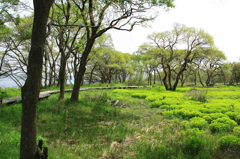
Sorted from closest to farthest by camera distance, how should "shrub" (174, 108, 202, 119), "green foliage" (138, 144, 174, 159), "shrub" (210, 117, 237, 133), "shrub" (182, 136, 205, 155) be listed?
"green foliage" (138, 144, 174, 159) → "shrub" (182, 136, 205, 155) → "shrub" (210, 117, 237, 133) → "shrub" (174, 108, 202, 119)

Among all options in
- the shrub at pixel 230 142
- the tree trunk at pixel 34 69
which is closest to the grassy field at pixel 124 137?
the shrub at pixel 230 142

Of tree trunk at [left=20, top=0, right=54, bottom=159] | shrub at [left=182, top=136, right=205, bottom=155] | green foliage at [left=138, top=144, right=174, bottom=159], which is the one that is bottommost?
green foliage at [left=138, top=144, right=174, bottom=159]

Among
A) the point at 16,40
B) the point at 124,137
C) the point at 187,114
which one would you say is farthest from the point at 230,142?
the point at 16,40

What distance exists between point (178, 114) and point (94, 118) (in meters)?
4.39

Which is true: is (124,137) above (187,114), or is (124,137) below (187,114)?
below

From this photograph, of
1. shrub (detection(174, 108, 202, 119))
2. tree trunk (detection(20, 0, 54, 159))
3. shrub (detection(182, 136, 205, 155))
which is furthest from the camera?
shrub (detection(174, 108, 202, 119))

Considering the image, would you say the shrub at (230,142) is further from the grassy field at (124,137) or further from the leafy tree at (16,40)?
the leafy tree at (16,40)

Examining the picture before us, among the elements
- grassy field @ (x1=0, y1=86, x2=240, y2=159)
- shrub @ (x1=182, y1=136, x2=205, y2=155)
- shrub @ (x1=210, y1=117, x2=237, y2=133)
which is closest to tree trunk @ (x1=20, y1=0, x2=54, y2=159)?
grassy field @ (x1=0, y1=86, x2=240, y2=159)

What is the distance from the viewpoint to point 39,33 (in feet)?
8.09

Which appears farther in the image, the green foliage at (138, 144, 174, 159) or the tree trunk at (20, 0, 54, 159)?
the green foliage at (138, 144, 174, 159)

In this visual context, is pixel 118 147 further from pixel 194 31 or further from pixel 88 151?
pixel 194 31

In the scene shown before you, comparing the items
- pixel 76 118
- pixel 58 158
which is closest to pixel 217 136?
pixel 58 158

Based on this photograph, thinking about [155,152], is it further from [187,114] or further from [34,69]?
[187,114]

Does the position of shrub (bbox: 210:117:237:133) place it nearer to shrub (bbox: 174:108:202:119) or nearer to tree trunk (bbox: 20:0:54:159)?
shrub (bbox: 174:108:202:119)
